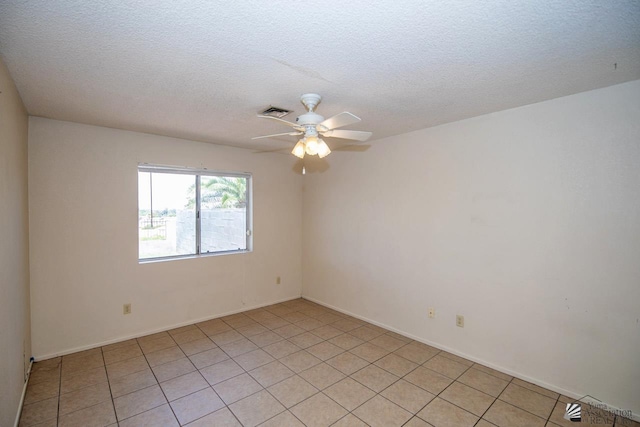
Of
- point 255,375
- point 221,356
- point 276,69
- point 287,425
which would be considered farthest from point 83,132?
point 287,425

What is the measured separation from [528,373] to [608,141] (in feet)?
6.47

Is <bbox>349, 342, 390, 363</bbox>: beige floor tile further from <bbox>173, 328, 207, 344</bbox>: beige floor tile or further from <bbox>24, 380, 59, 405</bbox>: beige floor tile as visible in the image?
<bbox>24, 380, 59, 405</bbox>: beige floor tile

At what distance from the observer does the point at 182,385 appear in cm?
256

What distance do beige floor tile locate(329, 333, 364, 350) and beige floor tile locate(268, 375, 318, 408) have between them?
77 centimetres

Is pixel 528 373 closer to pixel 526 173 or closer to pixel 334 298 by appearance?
pixel 526 173

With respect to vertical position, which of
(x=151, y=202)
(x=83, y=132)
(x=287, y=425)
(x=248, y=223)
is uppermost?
(x=83, y=132)

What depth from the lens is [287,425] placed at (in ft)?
6.89

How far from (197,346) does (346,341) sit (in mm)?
1631

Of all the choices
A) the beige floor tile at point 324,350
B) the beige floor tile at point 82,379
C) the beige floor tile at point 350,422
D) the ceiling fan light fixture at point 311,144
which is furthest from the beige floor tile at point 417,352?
the beige floor tile at point 82,379

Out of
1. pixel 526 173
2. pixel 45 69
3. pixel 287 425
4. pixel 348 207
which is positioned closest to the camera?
pixel 45 69

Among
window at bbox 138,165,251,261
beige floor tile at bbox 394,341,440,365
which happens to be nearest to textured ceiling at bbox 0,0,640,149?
window at bbox 138,165,251,261

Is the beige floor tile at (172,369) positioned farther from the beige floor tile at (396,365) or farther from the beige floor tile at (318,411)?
the beige floor tile at (396,365)

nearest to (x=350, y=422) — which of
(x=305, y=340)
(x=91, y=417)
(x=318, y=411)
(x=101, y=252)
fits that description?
(x=318, y=411)

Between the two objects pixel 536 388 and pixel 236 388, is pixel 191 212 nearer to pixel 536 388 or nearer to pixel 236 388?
pixel 236 388
